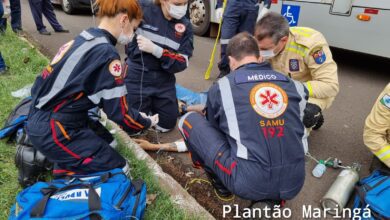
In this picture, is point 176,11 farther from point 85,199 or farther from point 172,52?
point 85,199

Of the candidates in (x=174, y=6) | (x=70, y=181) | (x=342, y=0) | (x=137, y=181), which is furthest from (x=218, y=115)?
(x=342, y=0)

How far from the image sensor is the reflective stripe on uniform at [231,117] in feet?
5.77

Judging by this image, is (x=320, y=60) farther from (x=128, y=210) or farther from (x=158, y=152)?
(x=128, y=210)

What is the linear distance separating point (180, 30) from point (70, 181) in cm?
158

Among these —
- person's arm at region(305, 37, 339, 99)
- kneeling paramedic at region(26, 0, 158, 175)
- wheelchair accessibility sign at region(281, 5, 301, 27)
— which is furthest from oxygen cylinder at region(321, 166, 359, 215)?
wheelchair accessibility sign at region(281, 5, 301, 27)

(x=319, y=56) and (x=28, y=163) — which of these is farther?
(x=319, y=56)

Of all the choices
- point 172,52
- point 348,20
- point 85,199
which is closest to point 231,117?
point 85,199

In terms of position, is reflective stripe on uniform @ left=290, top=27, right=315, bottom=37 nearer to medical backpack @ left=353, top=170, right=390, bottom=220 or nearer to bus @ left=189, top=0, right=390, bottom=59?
medical backpack @ left=353, top=170, right=390, bottom=220

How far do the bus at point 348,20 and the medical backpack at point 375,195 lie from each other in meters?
2.55

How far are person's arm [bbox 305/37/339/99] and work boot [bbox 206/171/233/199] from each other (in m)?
1.17

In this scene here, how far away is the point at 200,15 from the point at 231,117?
15.9ft

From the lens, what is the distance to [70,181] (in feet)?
6.30

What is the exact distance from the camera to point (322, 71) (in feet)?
8.87

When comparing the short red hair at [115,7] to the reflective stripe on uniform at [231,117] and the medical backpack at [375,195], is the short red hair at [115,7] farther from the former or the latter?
the medical backpack at [375,195]
